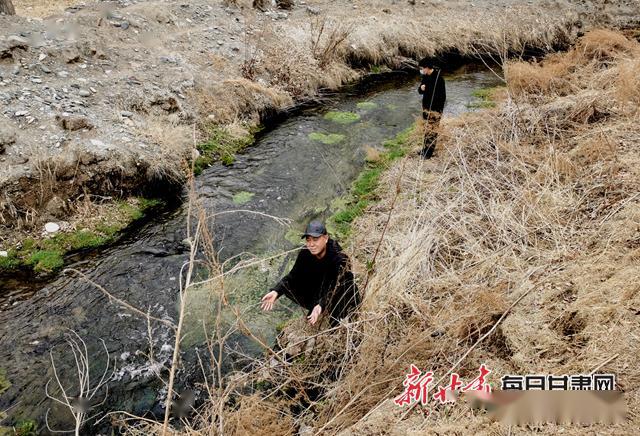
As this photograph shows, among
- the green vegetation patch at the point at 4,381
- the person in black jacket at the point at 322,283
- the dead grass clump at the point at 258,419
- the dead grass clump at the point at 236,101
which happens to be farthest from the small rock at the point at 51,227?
the dead grass clump at the point at 258,419

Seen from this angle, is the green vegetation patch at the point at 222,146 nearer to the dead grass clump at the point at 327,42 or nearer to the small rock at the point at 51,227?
the small rock at the point at 51,227

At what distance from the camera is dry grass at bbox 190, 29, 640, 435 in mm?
3541

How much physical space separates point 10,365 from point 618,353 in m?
5.86

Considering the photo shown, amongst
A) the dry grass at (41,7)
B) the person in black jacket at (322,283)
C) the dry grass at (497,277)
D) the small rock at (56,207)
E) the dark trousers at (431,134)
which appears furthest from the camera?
the dry grass at (41,7)

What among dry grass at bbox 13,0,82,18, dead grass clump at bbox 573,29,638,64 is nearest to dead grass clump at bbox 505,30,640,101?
dead grass clump at bbox 573,29,638,64

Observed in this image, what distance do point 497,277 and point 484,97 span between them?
8674 millimetres

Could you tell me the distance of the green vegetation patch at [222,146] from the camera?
29.3 ft

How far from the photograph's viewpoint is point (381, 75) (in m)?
13.7

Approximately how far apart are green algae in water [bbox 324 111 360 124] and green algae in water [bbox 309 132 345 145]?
2.52 ft

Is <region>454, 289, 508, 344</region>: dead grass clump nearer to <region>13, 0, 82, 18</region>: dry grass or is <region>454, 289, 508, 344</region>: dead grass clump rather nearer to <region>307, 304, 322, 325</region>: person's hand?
<region>307, 304, 322, 325</region>: person's hand

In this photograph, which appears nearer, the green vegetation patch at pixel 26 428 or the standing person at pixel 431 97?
the green vegetation patch at pixel 26 428

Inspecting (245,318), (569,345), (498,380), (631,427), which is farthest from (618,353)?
(245,318)

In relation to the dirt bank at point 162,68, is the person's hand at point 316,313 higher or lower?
lower

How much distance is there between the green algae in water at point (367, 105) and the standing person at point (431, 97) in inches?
123
